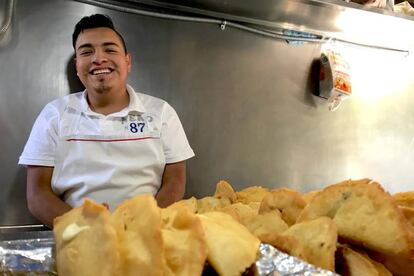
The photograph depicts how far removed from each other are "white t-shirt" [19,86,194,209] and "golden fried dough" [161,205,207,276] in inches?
47.0

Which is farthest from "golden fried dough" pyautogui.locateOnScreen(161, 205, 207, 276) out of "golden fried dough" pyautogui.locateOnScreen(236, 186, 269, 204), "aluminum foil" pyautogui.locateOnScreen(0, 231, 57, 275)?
"golden fried dough" pyautogui.locateOnScreen(236, 186, 269, 204)

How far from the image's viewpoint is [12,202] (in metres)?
1.79

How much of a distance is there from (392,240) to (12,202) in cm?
153

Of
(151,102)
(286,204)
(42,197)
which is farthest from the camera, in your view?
(151,102)

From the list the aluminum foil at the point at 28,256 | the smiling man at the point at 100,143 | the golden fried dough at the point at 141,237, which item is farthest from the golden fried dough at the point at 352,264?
the smiling man at the point at 100,143

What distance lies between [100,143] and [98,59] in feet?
1.01

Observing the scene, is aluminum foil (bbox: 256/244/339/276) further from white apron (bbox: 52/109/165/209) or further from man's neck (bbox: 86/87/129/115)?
man's neck (bbox: 86/87/129/115)

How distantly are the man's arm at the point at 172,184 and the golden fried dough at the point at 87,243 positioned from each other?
48.0 inches

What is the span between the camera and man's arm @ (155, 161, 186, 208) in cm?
178

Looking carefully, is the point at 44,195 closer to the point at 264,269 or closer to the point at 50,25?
the point at 50,25

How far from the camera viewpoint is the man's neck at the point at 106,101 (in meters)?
1.79

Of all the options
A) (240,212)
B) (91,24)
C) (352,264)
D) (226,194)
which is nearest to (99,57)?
(91,24)

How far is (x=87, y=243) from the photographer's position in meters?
0.52

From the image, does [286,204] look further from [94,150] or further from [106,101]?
[106,101]
